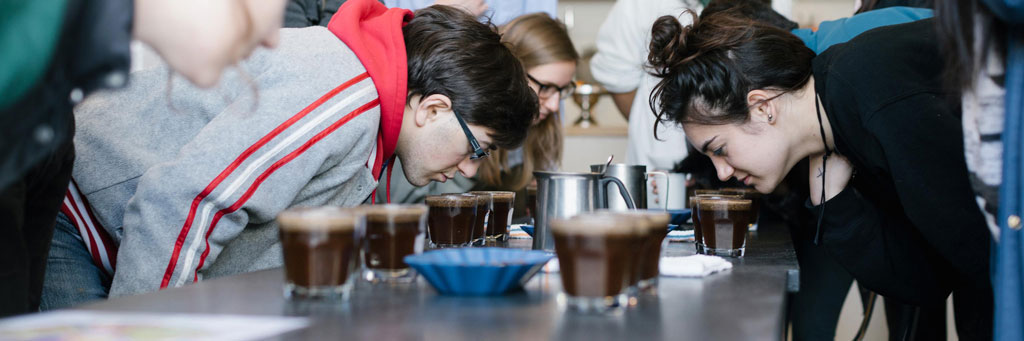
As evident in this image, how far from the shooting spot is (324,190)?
5.20 ft

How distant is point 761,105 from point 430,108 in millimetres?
666

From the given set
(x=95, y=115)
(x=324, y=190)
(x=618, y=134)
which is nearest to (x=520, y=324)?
(x=324, y=190)

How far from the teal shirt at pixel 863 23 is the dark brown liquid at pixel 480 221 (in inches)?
33.7

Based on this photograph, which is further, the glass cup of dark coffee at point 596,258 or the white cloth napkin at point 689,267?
the white cloth napkin at point 689,267

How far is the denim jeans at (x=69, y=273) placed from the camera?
143cm

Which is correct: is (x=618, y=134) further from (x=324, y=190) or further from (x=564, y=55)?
(x=324, y=190)

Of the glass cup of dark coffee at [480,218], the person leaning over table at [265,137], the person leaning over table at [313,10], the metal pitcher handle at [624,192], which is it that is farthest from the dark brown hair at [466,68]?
the person leaning over table at [313,10]

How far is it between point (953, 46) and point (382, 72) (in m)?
0.97

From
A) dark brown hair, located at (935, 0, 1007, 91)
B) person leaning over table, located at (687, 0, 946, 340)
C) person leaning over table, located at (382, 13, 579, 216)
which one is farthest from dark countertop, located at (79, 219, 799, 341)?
person leaning over table, located at (382, 13, 579, 216)

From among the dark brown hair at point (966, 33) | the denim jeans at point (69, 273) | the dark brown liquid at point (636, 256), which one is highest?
the dark brown hair at point (966, 33)

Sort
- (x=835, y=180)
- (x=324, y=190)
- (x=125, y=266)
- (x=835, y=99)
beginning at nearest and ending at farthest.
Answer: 1. (x=125, y=266)
2. (x=835, y=99)
3. (x=324, y=190)
4. (x=835, y=180)

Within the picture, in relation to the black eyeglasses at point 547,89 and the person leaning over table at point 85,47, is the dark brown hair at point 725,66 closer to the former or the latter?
the black eyeglasses at point 547,89

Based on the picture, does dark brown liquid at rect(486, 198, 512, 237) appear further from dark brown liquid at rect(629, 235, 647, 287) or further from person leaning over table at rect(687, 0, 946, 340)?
person leaning over table at rect(687, 0, 946, 340)

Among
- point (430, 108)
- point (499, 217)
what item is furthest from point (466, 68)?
point (499, 217)
